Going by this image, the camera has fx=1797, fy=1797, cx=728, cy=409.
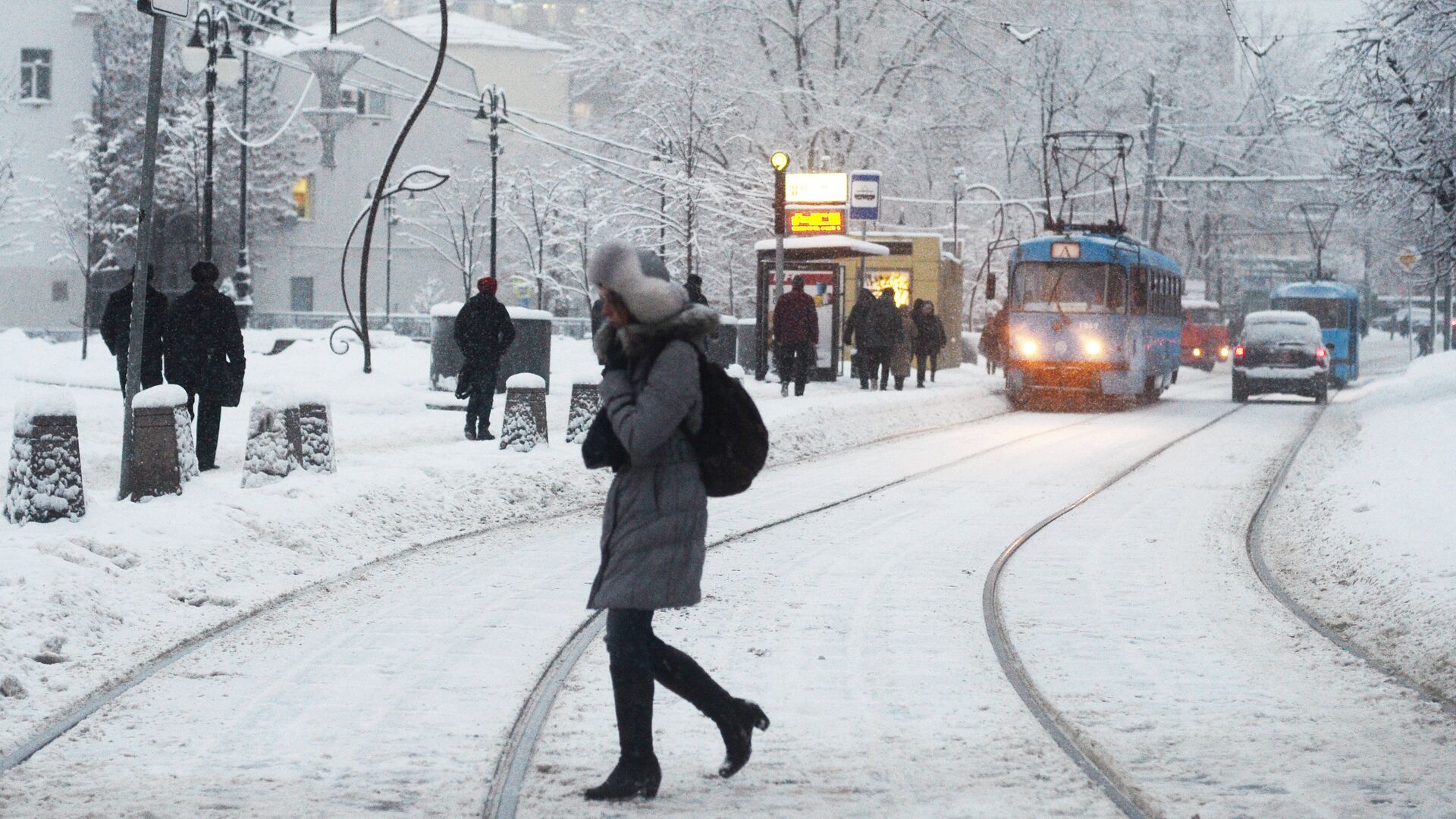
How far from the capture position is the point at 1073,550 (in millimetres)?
11414

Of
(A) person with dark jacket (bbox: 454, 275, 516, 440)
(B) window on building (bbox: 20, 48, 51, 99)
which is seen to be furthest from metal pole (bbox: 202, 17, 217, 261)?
(B) window on building (bbox: 20, 48, 51, 99)

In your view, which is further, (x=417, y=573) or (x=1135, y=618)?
(x=417, y=573)

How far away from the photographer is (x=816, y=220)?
2994 cm

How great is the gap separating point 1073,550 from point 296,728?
640 cm

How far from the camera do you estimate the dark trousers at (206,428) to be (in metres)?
14.0

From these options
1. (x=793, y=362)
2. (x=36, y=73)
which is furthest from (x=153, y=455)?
(x=36, y=73)

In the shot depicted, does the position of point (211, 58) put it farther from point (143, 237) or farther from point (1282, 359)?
point (1282, 359)

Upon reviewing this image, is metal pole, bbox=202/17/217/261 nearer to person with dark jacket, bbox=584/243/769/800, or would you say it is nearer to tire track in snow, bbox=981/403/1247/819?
tire track in snow, bbox=981/403/1247/819

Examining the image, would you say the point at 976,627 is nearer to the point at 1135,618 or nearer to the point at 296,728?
the point at 1135,618

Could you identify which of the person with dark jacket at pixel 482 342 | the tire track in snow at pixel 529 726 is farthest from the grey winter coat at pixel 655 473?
the person with dark jacket at pixel 482 342

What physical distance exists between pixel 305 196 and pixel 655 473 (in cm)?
6570

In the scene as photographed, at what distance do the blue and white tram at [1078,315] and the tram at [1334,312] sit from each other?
54.6 feet

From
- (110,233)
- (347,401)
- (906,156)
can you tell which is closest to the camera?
(347,401)

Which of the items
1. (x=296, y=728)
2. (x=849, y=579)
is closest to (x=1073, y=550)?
(x=849, y=579)
